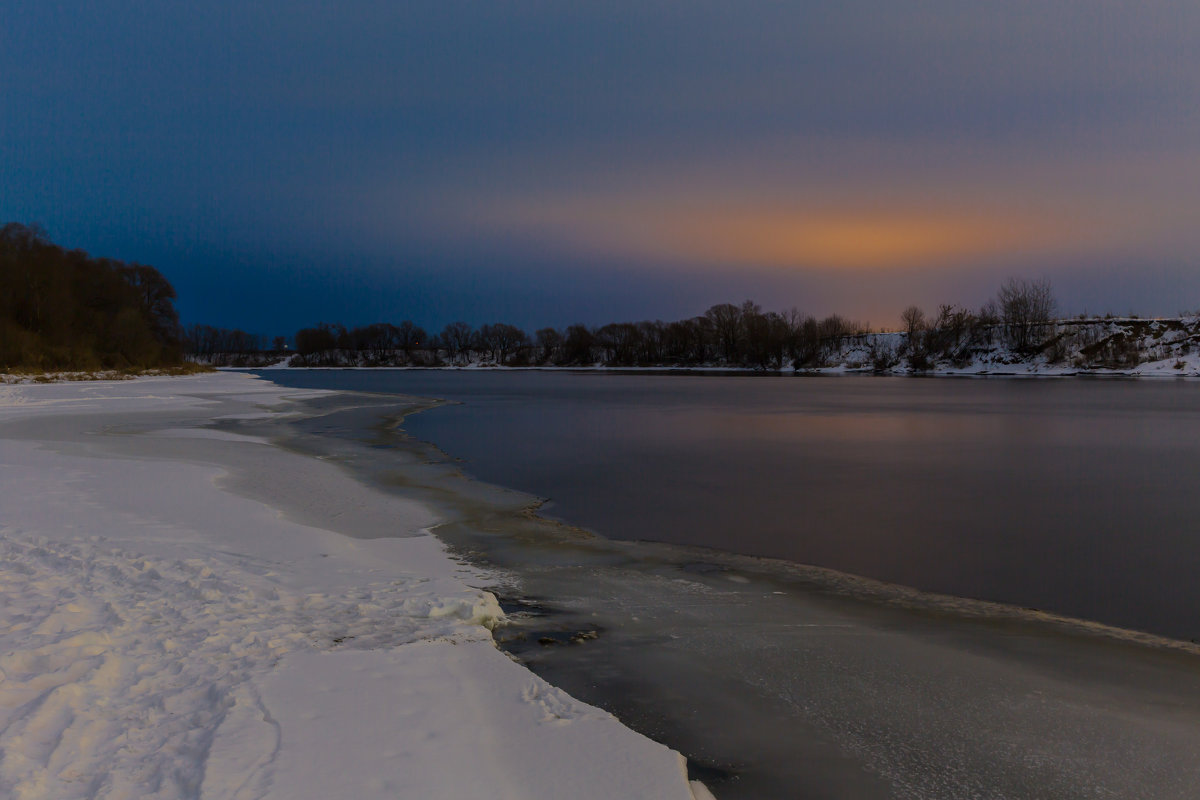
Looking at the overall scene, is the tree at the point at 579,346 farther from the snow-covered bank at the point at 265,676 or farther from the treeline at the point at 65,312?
the snow-covered bank at the point at 265,676

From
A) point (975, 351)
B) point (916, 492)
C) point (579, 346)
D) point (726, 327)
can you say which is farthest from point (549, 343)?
point (916, 492)

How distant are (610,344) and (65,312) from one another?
76154mm

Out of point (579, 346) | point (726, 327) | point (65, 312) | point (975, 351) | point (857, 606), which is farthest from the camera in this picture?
point (579, 346)

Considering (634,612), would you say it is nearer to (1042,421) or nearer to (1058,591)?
(1058,591)

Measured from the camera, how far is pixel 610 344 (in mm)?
114750

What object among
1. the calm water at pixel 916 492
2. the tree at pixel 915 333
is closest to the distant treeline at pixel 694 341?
the tree at pixel 915 333

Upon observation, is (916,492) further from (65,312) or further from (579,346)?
(579,346)

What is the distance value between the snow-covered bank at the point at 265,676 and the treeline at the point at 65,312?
148 ft

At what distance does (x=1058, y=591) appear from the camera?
574 centimetres

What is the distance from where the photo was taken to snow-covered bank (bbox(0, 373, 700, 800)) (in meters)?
2.69

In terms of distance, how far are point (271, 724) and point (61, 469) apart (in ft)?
29.3

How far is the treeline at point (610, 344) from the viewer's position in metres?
86.4

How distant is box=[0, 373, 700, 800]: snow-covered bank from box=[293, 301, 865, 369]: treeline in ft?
263

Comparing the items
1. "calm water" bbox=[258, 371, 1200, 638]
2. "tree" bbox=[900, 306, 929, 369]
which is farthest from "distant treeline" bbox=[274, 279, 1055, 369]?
"calm water" bbox=[258, 371, 1200, 638]
